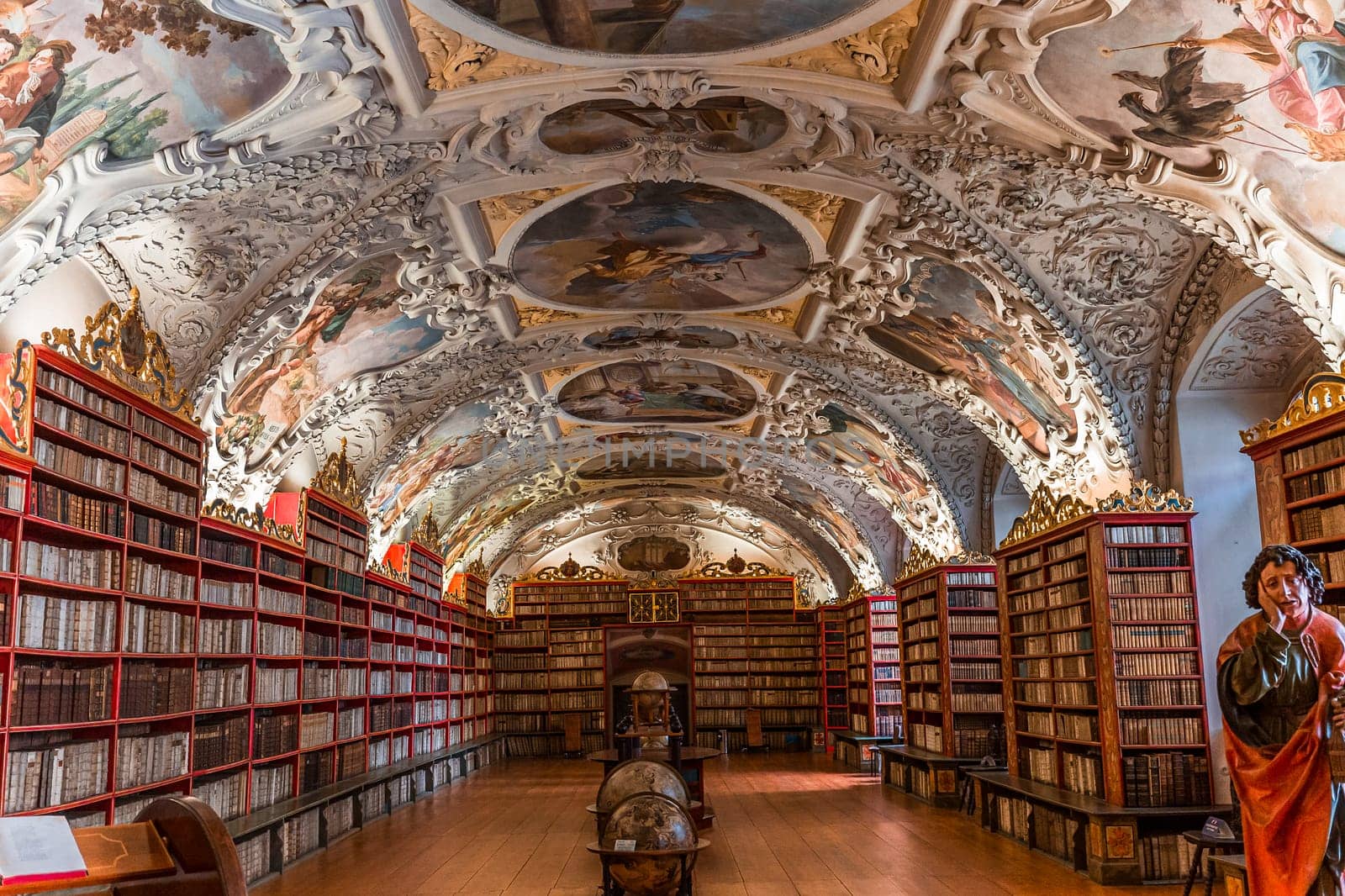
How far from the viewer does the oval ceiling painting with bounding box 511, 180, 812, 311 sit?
10.4 metres

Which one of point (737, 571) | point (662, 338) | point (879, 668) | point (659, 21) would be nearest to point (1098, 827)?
point (659, 21)

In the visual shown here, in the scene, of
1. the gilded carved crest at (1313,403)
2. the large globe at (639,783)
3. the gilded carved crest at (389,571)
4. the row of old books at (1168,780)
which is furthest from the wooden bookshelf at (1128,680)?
the gilded carved crest at (389,571)

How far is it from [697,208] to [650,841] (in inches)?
228

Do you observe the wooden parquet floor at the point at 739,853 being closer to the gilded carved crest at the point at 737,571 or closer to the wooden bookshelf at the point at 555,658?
the wooden bookshelf at the point at 555,658

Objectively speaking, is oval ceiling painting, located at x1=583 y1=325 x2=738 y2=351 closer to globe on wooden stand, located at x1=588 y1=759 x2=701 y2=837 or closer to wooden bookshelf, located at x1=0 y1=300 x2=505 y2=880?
wooden bookshelf, located at x1=0 y1=300 x2=505 y2=880

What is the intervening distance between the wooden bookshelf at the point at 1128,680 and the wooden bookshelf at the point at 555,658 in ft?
56.3

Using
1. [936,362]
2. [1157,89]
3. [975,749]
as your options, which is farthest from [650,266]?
[975,749]

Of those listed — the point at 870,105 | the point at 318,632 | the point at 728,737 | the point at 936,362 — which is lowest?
the point at 728,737

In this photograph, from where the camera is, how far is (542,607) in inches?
1122

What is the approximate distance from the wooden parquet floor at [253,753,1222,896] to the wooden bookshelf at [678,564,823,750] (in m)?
9.58

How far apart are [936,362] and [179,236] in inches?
310

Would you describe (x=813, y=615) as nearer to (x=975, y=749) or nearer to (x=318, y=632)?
(x=975, y=749)

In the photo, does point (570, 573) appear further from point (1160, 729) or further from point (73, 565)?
point (73, 565)

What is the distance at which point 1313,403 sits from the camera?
7.72m
